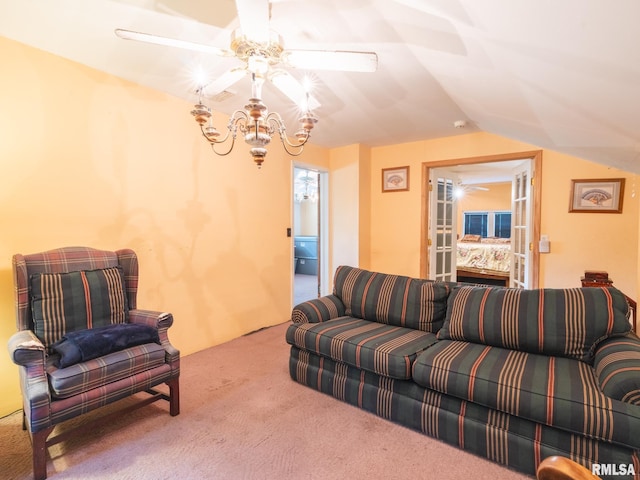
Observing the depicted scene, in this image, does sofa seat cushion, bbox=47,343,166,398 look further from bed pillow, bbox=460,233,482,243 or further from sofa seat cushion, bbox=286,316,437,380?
bed pillow, bbox=460,233,482,243

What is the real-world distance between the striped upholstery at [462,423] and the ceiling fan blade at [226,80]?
194cm

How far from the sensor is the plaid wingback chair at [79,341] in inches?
64.9

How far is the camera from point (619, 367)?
1.53m

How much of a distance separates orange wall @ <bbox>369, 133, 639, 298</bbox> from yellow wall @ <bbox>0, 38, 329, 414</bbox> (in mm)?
1757

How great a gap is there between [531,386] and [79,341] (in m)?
2.37

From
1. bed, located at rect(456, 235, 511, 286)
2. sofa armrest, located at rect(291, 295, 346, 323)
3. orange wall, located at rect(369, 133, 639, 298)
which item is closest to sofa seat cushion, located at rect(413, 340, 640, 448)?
sofa armrest, located at rect(291, 295, 346, 323)

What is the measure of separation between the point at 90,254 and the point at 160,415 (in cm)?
119

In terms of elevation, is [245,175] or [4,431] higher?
[245,175]

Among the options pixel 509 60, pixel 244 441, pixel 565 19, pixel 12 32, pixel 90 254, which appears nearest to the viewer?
pixel 565 19

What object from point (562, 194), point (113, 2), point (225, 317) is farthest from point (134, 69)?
point (562, 194)

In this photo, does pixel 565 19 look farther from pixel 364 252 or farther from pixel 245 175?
pixel 364 252

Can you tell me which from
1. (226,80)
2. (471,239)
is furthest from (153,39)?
(471,239)

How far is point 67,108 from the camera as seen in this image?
2.38m

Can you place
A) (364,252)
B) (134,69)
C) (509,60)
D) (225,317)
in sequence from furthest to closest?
(364,252)
(225,317)
(134,69)
(509,60)
